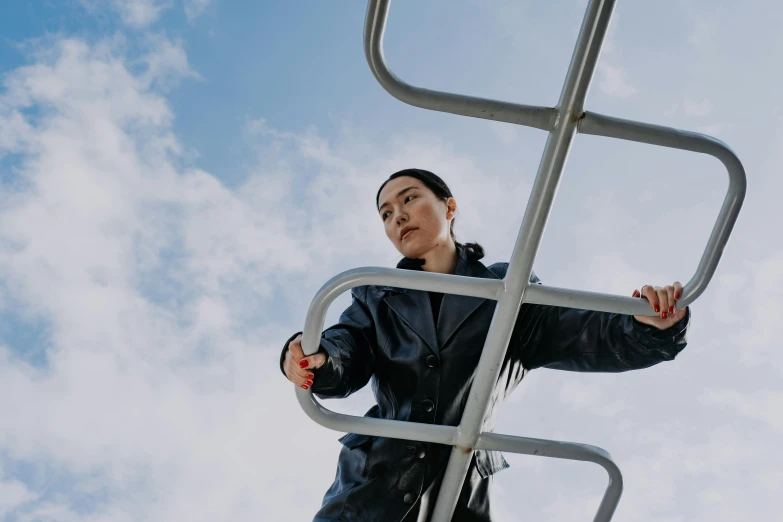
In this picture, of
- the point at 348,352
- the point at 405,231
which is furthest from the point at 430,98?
the point at 405,231

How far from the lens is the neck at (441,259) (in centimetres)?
219

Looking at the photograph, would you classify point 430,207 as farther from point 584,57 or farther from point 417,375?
point 584,57

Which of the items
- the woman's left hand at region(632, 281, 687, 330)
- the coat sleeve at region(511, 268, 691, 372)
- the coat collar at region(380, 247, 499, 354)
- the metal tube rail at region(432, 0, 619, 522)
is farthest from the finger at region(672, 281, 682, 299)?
the coat collar at region(380, 247, 499, 354)

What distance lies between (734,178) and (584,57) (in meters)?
0.36

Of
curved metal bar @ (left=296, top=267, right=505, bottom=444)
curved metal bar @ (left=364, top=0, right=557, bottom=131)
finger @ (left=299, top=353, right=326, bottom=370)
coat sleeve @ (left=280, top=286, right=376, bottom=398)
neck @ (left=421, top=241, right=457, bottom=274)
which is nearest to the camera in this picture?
curved metal bar @ (left=364, top=0, right=557, bottom=131)

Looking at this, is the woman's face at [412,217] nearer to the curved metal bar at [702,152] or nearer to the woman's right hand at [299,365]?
the woman's right hand at [299,365]

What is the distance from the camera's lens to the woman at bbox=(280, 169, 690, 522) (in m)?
1.74

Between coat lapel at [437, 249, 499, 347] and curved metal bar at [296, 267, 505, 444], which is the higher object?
coat lapel at [437, 249, 499, 347]

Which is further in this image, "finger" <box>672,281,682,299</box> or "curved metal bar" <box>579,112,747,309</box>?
"finger" <box>672,281,682,299</box>

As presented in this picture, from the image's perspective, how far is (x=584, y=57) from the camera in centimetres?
133

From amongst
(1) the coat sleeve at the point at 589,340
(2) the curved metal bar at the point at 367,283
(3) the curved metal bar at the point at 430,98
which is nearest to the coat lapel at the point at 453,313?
(1) the coat sleeve at the point at 589,340

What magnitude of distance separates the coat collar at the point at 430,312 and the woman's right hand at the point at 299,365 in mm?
400

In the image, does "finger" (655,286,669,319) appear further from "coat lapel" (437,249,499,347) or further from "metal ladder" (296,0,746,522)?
"coat lapel" (437,249,499,347)

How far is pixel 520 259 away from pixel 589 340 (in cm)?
52
